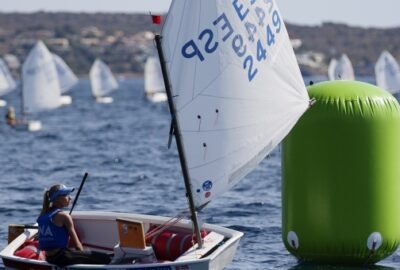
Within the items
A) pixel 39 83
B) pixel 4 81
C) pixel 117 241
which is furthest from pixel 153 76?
pixel 117 241

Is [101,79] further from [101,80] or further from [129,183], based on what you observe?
[129,183]

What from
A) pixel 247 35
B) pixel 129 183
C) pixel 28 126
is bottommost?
pixel 129 183

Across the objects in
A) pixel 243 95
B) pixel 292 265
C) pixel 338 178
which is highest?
pixel 243 95

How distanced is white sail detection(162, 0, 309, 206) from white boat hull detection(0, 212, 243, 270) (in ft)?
2.27

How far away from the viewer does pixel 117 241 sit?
684 inches

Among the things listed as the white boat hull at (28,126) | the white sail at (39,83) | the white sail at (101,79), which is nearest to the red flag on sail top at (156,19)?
the white boat hull at (28,126)

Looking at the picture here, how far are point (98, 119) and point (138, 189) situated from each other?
46.3m

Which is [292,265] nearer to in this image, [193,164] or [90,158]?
[193,164]

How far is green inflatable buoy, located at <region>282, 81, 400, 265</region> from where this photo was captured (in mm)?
16547

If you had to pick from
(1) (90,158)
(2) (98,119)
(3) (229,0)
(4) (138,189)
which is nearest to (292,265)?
(3) (229,0)

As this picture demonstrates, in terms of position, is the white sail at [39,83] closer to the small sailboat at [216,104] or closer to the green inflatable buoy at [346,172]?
the green inflatable buoy at [346,172]

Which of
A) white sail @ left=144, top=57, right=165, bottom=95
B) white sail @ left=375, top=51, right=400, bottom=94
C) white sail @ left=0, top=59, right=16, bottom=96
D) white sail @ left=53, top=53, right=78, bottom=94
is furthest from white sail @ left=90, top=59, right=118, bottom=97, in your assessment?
white sail @ left=375, top=51, right=400, bottom=94

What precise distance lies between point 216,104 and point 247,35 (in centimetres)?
101

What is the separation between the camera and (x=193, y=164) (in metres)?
15.7
